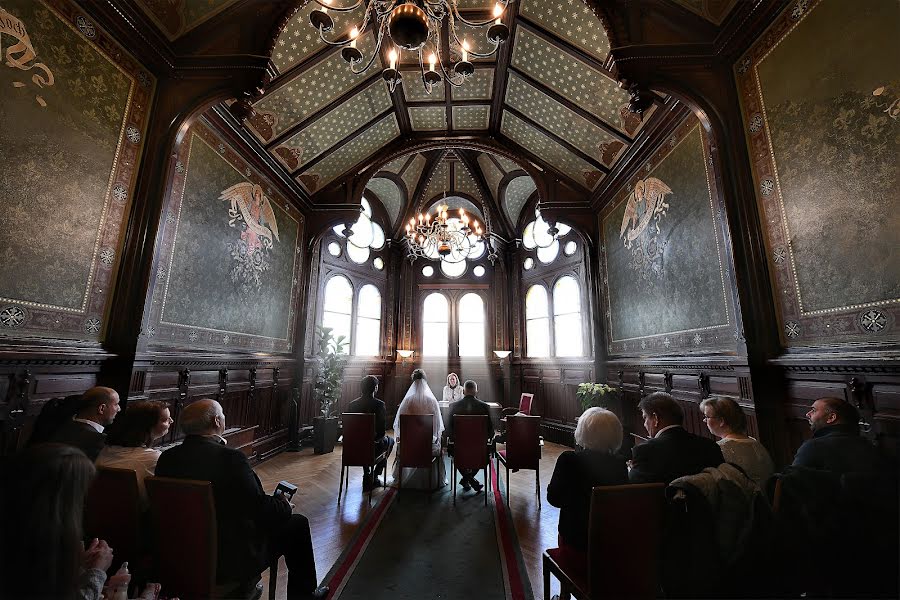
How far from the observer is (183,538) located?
1763mm

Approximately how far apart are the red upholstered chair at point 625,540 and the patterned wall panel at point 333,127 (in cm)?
667

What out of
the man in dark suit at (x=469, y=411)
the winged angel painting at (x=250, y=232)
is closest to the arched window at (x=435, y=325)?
the winged angel painting at (x=250, y=232)

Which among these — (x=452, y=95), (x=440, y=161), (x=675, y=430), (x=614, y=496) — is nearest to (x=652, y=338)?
(x=675, y=430)

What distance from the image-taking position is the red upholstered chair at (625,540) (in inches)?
66.2

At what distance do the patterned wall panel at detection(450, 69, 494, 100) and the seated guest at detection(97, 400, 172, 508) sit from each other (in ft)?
22.6

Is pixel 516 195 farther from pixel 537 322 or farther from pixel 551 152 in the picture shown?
pixel 537 322

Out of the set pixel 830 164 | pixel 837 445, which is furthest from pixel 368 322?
pixel 837 445

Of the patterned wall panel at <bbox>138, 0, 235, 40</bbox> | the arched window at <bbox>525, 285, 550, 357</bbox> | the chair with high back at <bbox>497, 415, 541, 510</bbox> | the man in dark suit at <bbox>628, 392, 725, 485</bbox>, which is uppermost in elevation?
the patterned wall panel at <bbox>138, 0, 235, 40</bbox>

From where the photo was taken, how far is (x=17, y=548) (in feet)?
3.35

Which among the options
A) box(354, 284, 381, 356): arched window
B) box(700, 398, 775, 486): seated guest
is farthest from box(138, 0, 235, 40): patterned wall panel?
box(354, 284, 381, 356): arched window

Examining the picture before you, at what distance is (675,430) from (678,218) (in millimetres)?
3659

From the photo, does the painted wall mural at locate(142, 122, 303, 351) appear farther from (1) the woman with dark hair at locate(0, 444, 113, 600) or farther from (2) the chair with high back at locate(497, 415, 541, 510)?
(2) the chair with high back at locate(497, 415, 541, 510)

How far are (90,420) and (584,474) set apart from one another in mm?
3189

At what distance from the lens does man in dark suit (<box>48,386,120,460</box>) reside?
230 cm
